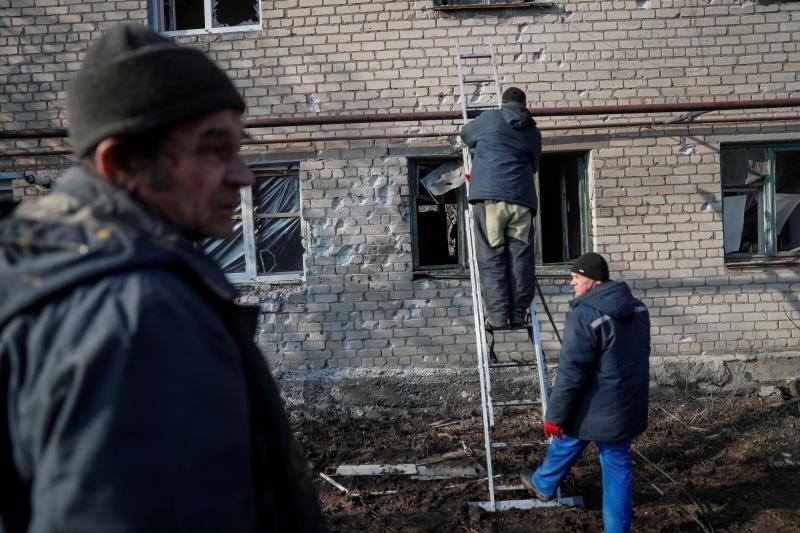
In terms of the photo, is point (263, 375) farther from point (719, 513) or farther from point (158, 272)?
point (719, 513)

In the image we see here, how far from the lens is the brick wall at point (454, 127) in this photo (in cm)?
599

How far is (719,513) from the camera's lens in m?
4.11

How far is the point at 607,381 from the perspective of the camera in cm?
362

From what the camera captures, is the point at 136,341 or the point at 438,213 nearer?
the point at 136,341

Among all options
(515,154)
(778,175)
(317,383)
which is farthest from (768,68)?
(317,383)

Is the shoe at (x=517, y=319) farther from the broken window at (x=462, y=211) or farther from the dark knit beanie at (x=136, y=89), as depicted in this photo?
the dark knit beanie at (x=136, y=89)

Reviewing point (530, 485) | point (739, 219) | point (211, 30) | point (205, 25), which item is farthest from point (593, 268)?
point (205, 25)

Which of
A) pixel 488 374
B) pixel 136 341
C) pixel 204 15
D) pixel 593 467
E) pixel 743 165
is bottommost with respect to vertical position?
pixel 593 467

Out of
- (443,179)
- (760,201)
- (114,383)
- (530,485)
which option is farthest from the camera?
(760,201)

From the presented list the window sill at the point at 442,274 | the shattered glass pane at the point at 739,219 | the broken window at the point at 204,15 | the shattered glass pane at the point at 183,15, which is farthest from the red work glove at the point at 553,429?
the shattered glass pane at the point at 183,15

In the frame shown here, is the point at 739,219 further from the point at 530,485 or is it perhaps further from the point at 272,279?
the point at 272,279

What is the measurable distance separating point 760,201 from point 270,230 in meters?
4.91

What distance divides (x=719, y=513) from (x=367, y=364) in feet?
10.4

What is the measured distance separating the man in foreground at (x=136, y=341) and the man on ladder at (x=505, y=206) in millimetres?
3519
